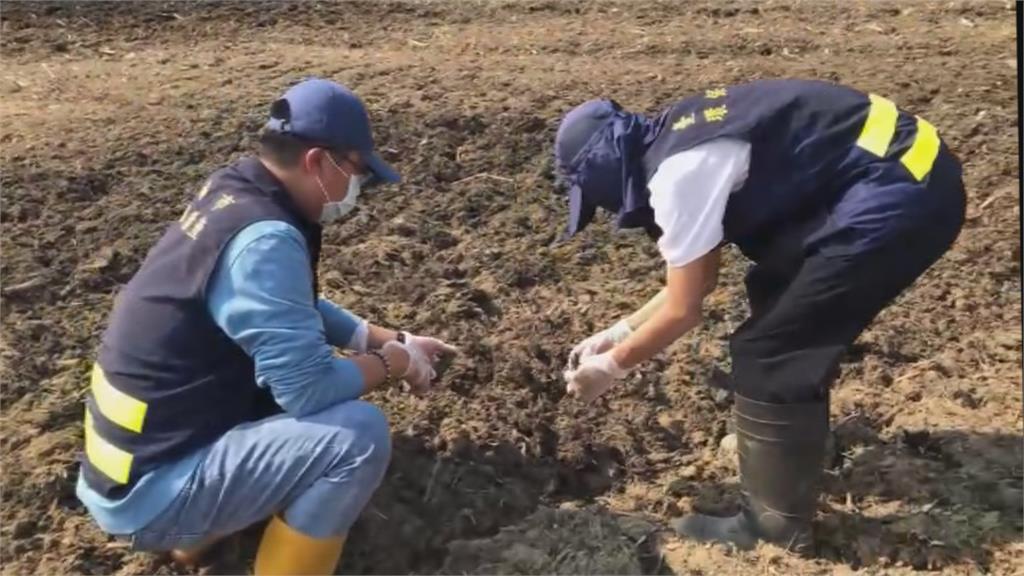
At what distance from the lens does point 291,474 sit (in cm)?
270

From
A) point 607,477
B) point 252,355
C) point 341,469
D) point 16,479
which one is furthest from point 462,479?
point 16,479

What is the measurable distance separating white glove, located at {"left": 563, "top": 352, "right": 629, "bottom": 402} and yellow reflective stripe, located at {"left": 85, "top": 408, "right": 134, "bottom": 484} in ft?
3.65

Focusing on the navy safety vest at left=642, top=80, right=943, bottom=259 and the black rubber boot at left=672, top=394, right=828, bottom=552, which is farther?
the black rubber boot at left=672, top=394, right=828, bottom=552

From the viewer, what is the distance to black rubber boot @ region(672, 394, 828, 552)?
300 cm

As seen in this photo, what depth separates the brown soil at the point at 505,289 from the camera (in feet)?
10.6

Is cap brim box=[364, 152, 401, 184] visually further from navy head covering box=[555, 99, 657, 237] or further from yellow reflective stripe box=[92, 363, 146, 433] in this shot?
yellow reflective stripe box=[92, 363, 146, 433]

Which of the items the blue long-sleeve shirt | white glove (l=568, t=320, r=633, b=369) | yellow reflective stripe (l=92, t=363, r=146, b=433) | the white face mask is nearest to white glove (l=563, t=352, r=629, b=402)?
white glove (l=568, t=320, r=633, b=369)

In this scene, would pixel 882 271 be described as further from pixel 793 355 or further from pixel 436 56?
pixel 436 56

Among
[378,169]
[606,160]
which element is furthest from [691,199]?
[378,169]

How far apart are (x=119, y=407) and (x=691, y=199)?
143 cm

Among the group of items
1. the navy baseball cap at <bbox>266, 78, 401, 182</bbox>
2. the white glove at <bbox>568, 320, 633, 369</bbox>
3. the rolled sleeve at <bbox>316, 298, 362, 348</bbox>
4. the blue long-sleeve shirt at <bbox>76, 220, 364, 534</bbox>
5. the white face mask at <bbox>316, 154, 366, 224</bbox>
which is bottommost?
the white glove at <bbox>568, 320, 633, 369</bbox>

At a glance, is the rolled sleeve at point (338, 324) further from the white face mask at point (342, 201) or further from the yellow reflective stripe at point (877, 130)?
the yellow reflective stripe at point (877, 130)

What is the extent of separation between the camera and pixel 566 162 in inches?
111

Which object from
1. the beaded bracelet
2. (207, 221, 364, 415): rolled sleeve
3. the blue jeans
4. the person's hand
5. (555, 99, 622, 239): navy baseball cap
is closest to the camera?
(207, 221, 364, 415): rolled sleeve
